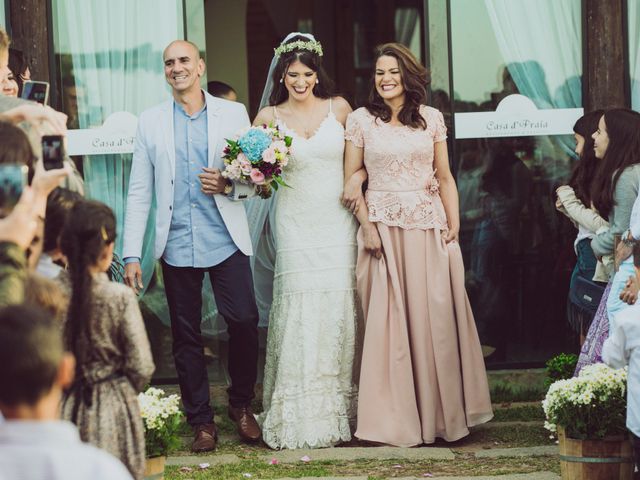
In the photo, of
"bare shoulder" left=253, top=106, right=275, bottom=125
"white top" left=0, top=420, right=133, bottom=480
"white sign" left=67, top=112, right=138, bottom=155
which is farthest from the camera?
"white sign" left=67, top=112, right=138, bottom=155

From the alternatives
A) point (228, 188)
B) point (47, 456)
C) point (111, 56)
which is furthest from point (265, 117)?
point (47, 456)

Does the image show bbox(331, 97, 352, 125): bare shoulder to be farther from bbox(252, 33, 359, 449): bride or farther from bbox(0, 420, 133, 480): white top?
bbox(0, 420, 133, 480): white top

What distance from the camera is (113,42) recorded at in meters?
7.45

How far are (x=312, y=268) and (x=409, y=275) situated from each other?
1.77ft

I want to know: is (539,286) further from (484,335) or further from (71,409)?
(71,409)

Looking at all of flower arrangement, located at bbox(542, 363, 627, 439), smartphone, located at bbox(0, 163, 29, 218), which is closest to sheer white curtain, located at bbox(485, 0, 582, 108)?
flower arrangement, located at bbox(542, 363, 627, 439)

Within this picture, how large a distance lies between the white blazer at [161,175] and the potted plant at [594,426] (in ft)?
6.57

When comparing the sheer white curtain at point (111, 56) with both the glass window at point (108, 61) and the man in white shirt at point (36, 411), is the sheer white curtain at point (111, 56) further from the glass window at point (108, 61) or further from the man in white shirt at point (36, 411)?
the man in white shirt at point (36, 411)

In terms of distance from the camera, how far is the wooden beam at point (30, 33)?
723 cm

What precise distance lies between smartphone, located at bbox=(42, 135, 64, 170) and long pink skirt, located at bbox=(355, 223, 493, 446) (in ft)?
9.29

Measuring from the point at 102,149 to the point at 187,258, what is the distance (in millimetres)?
1310

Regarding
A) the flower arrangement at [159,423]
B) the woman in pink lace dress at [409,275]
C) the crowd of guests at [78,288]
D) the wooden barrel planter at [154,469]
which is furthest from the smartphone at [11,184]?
the woman in pink lace dress at [409,275]

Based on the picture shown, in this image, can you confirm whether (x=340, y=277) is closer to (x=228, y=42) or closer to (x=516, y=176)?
(x=516, y=176)

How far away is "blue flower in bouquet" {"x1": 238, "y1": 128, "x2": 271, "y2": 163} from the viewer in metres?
6.21
